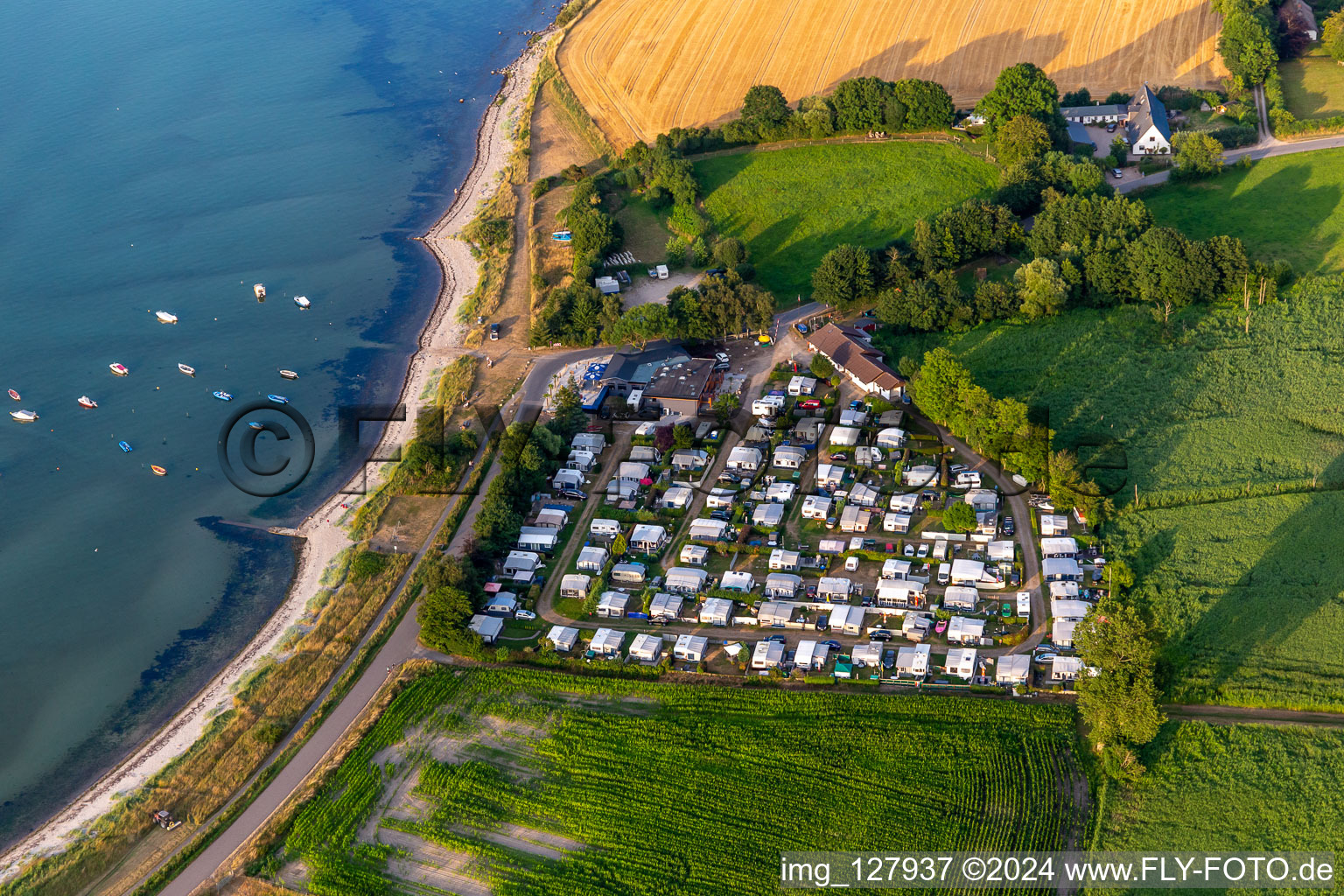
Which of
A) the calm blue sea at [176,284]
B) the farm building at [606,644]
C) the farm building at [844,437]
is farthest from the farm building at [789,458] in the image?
the calm blue sea at [176,284]

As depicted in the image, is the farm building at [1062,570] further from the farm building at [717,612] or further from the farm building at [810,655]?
the farm building at [717,612]

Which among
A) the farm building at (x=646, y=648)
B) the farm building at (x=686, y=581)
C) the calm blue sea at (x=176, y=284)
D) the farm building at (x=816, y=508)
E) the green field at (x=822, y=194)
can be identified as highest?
the calm blue sea at (x=176, y=284)

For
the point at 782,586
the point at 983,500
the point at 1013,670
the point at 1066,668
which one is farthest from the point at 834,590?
the point at 1066,668

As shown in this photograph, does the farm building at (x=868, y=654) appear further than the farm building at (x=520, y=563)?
No

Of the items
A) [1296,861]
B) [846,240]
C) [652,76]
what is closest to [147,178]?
[652,76]

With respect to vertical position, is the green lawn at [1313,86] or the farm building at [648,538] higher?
the farm building at [648,538]

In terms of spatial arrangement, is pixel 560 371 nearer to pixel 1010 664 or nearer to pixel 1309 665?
pixel 1010 664

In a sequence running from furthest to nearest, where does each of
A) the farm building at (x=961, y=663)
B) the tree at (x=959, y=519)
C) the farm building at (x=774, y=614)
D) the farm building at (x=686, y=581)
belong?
1. the tree at (x=959, y=519)
2. the farm building at (x=686, y=581)
3. the farm building at (x=774, y=614)
4. the farm building at (x=961, y=663)
